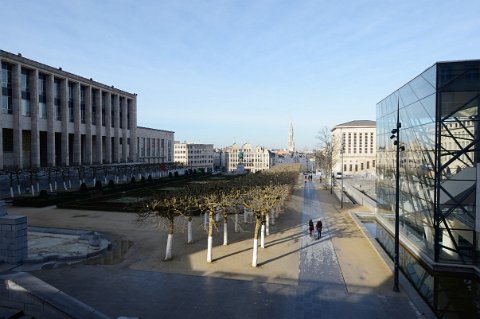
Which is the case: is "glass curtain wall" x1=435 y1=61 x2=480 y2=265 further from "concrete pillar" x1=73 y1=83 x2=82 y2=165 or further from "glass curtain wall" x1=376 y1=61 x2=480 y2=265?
"concrete pillar" x1=73 y1=83 x2=82 y2=165

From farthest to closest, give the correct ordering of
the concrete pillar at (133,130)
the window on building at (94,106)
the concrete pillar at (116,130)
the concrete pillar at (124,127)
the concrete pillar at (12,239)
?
the concrete pillar at (133,130) < the concrete pillar at (124,127) < the concrete pillar at (116,130) < the window on building at (94,106) < the concrete pillar at (12,239)

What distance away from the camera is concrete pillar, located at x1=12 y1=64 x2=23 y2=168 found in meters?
51.1

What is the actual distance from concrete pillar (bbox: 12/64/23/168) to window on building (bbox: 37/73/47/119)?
5851mm

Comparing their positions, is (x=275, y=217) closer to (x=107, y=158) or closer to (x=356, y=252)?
(x=356, y=252)

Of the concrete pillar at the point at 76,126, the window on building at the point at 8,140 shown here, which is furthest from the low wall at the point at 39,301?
the concrete pillar at the point at 76,126

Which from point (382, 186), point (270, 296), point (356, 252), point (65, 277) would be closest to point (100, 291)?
point (65, 277)

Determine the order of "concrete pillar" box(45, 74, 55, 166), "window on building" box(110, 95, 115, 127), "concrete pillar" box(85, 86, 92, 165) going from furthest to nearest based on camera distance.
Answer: "window on building" box(110, 95, 115, 127) < "concrete pillar" box(85, 86, 92, 165) < "concrete pillar" box(45, 74, 55, 166)

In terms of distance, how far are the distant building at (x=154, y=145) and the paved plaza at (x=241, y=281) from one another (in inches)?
3109

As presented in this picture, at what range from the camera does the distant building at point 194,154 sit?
162 meters

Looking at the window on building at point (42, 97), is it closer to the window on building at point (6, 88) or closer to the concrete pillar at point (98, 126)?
the window on building at point (6, 88)

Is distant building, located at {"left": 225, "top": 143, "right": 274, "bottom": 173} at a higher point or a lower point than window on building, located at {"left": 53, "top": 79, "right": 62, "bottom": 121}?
lower

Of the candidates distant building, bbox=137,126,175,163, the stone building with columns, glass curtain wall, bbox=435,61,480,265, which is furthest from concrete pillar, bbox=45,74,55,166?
glass curtain wall, bbox=435,61,480,265

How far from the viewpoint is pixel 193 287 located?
14.9 metres

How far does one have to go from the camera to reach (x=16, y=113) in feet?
169
